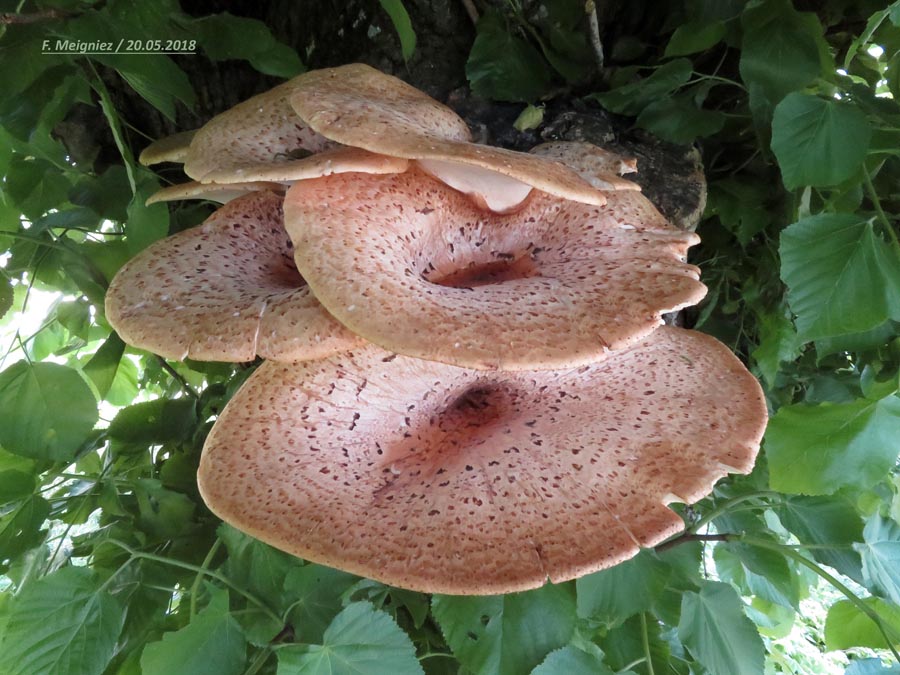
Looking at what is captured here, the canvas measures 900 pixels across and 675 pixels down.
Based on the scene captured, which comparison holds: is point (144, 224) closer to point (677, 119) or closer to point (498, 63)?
point (498, 63)

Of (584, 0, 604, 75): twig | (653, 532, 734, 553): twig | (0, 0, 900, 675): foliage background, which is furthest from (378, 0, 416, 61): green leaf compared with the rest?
(653, 532, 734, 553): twig

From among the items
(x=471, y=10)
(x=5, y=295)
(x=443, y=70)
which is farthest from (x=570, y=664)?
(x=5, y=295)

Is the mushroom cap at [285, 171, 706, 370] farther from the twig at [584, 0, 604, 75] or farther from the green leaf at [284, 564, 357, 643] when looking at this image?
the green leaf at [284, 564, 357, 643]

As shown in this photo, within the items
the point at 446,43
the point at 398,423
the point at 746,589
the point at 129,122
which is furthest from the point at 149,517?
the point at 746,589

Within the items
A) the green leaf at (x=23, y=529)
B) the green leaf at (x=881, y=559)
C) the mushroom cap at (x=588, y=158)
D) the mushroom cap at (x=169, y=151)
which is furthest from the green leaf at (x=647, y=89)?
the green leaf at (x=23, y=529)

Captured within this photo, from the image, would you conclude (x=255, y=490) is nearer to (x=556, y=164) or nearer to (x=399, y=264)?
(x=399, y=264)

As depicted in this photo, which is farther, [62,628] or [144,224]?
[144,224]
